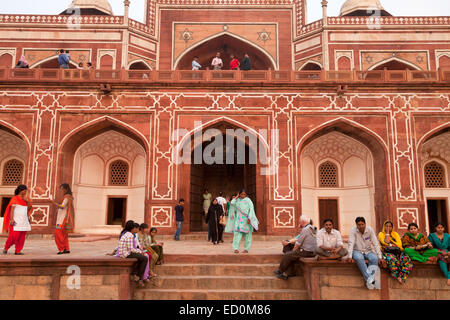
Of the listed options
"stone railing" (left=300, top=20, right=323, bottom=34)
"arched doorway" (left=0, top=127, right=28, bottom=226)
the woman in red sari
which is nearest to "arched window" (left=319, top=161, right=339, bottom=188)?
"stone railing" (left=300, top=20, right=323, bottom=34)

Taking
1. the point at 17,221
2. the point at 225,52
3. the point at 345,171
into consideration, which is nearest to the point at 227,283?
the point at 17,221

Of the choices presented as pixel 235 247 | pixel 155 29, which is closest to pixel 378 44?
pixel 155 29

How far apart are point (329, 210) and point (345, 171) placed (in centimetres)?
155

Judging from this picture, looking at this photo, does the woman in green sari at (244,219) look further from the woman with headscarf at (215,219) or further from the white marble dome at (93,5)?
the white marble dome at (93,5)

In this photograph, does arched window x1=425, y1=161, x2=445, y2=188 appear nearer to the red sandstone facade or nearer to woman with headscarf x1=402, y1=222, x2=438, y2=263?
the red sandstone facade

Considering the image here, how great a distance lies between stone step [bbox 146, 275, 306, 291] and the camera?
5324 mm

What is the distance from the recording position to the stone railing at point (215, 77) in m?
11.9

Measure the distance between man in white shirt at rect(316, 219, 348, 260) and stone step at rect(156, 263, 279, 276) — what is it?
96 centimetres

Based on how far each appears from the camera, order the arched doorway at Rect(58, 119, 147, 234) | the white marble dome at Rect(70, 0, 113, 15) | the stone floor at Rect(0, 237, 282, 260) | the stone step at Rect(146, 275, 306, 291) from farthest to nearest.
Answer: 1. the white marble dome at Rect(70, 0, 113, 15)
2. the arched doorway at Rect(58, 119, 147, 234)
3. the stone floor at Rect(0, 237, 282, 260)
4. the stone step at Rect(146, 275, 306, 291)

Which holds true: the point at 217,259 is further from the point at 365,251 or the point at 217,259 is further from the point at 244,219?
the point at 365,251

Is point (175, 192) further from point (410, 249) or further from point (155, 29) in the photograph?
point (155, 29)

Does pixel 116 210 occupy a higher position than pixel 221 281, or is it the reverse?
pixel 116 210

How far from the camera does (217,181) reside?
49.7ft

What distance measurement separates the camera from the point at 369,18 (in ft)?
54.6
